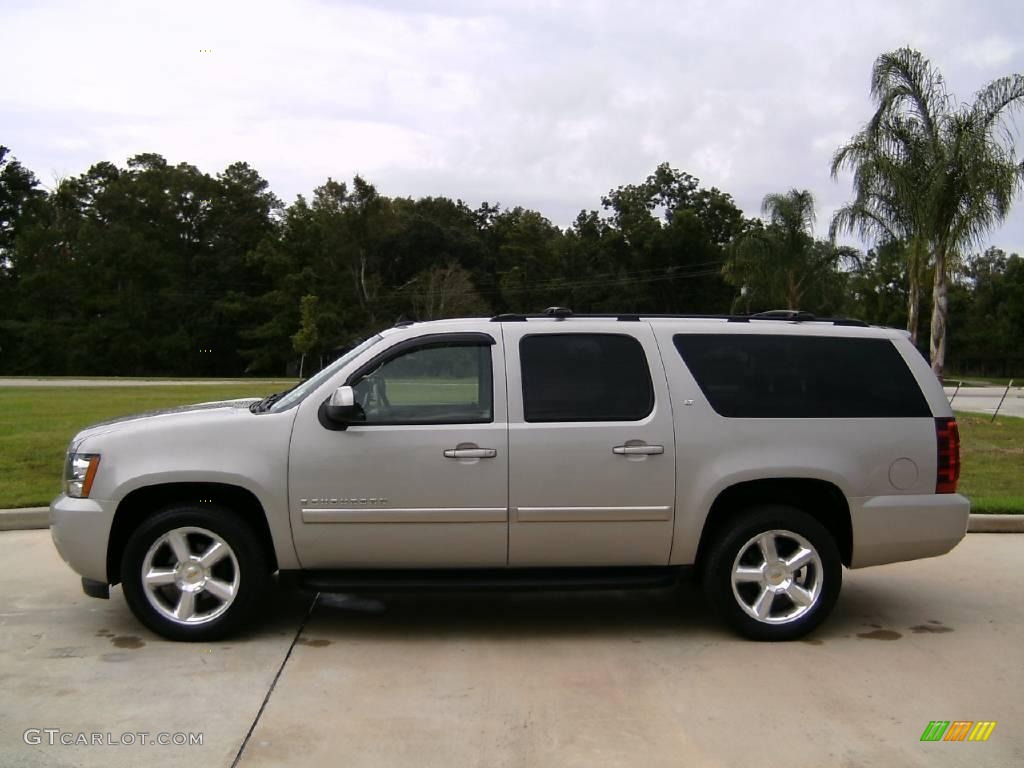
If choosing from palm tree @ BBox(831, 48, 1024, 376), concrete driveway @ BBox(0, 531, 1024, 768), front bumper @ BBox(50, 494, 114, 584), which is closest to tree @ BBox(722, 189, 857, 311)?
palm tree @ BBox(831, 48, 1024, 376)

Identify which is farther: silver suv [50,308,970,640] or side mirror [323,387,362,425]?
silver suv [50,308,970,640]

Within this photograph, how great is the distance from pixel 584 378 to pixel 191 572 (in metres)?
2.48

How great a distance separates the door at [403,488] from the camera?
5230mm

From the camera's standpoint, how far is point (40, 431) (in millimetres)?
14250

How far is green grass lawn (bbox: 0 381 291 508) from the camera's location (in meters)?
9.57

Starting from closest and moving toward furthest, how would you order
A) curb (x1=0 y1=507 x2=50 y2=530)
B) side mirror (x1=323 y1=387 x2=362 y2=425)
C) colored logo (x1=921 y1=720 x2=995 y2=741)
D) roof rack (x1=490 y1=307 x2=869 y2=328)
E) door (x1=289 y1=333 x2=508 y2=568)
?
colored logo (x1=921 y1=720 x2=995 y2=741) < side mirror (x1=323 y1=387 x2=362 y2=425) < door (x1=289 y1=333 x2=508 y2=568) < roof rack (x1=490 y1=307 x2=869 y2=328) < curb (x1=0 y1=507 x2=50 y2=530)

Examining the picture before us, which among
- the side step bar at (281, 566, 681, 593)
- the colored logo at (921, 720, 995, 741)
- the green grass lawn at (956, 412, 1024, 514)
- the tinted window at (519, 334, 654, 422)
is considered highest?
the tinted window at (519, 334, 654, 422)

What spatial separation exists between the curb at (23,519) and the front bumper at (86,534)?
3.44 metres

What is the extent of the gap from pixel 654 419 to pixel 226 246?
68685 millimetres

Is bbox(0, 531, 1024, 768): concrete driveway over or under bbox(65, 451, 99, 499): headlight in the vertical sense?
under

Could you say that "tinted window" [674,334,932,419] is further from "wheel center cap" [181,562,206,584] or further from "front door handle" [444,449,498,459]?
"wheel center cap" [181,562,206,584]

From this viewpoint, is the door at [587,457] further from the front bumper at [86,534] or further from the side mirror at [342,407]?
the front bumper at [86,534]

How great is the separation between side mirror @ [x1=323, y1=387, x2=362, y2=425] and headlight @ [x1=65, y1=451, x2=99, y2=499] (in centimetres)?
135

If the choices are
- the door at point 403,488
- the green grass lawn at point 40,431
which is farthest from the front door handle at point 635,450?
the green grass lawn at point 40,431
